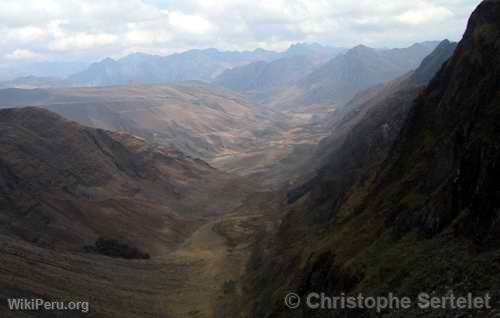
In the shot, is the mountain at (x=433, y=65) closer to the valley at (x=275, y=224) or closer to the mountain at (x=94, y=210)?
the valley at (x=275, y=224)

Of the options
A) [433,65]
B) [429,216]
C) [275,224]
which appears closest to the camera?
[429,216]

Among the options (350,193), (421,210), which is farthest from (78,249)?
(421,210)

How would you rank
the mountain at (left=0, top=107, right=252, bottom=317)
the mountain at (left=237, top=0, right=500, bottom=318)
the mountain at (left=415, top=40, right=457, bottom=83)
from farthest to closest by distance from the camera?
the mountain at (left=415, top=40, right=457, bottom=83)
the mountain at (left=0, top=107, right=252, bottom=317)
the mountain at (left=237, top=0, right=500, bottom=318)

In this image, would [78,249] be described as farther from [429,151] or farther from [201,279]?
[429,151]

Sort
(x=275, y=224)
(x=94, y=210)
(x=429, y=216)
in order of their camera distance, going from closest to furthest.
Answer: (x=429, y=216) → (x=275, y=224) → (x=94, y=210)

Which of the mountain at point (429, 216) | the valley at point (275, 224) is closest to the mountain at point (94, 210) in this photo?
the valley at point (275, 224)

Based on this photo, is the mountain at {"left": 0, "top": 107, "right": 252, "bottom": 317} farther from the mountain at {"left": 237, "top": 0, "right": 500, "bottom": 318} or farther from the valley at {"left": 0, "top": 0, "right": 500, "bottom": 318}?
the mountain at {"left": 237, "top": 0, "right": 500, "bottom": 318}

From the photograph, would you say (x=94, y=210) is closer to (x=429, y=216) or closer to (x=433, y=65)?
(x=429, y=216)

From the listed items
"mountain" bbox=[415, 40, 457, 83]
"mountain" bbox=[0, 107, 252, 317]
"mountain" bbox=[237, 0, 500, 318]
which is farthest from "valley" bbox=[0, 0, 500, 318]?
"mountain" bbox=[415, 40, 457, 83]

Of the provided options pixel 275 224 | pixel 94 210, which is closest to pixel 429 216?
pixel 275 224
